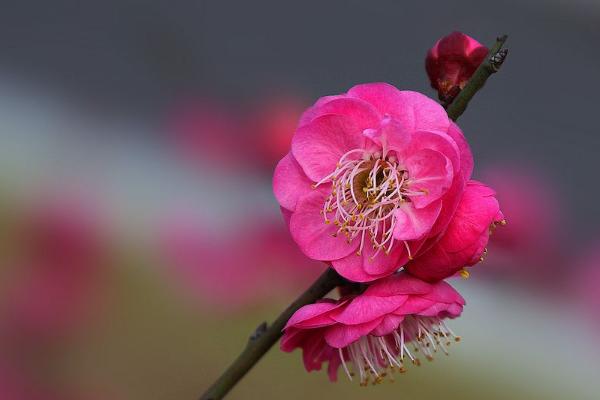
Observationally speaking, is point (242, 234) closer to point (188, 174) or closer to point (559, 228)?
point (188, 174)

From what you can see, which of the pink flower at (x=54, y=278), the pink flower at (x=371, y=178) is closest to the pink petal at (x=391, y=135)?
the pink flower at (x=371, y=178)

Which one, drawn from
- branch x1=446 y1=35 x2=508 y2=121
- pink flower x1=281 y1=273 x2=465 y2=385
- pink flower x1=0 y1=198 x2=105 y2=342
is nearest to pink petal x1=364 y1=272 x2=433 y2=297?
pink flower x1=281 y1=273 x2=465 y2=385

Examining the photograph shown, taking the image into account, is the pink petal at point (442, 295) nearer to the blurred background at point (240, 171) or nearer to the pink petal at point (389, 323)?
the pink petal at point (389, 323)

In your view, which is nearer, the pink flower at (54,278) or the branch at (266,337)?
the branch at (266,337)

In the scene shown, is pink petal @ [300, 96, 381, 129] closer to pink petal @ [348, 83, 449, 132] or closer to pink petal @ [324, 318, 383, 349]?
pink petal @ [348, 83, 449, 132]

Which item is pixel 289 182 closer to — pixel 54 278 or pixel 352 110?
pixel 352 110

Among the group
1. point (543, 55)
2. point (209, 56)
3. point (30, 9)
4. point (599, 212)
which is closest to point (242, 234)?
point (209, 56)

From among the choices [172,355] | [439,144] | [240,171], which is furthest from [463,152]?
[240,171]
